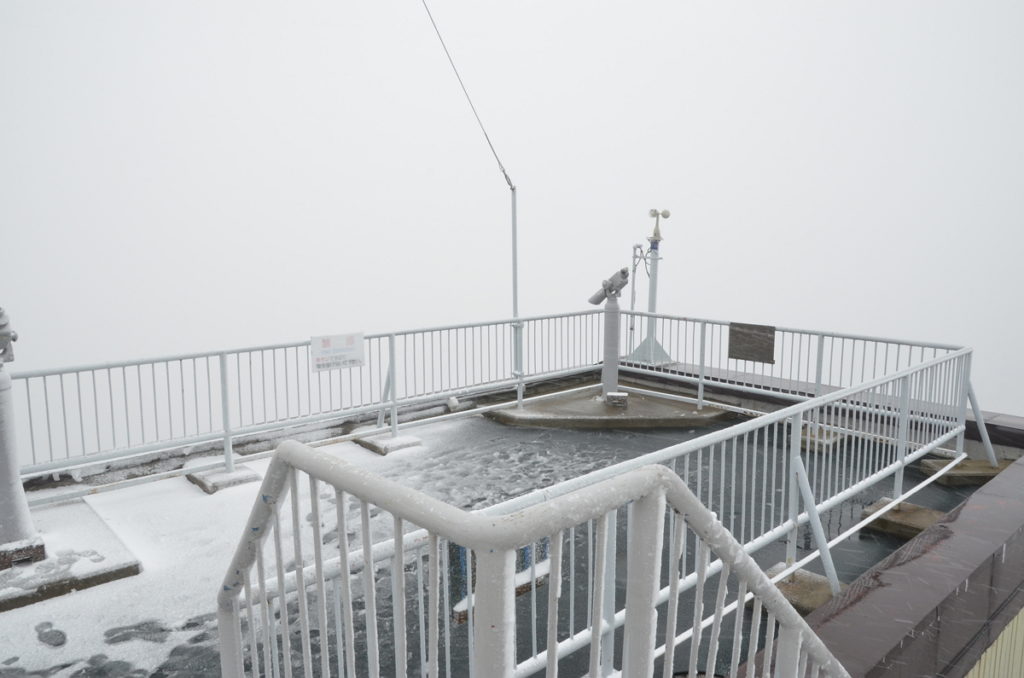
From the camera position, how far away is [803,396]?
31.9ft

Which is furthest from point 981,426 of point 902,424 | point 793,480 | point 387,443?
point 387,443

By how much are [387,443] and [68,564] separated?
12.4 feet

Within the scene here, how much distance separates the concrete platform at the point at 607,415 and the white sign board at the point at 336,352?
95.7 inches

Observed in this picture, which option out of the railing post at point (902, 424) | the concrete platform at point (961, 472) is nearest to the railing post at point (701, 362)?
the concrete platform at point (961, 472)

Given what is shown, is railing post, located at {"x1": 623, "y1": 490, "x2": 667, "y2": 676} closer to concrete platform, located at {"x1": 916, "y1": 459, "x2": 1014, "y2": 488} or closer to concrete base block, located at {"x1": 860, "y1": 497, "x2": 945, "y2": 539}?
concrete base block, located at {"x1": 860, "y1": 497, "x2": 945, "y2": 539}

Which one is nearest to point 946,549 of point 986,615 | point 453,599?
point 986,615

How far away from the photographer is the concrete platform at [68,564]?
5.17 m

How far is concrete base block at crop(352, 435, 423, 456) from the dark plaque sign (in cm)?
428

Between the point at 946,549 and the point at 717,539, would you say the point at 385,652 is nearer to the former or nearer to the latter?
the point at 717,539

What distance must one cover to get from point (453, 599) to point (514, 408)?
224 inches

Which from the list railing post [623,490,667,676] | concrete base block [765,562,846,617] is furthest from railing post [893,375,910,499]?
railing post [623,490,667,676]

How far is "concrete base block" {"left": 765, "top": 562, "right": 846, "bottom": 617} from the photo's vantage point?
17.0ft

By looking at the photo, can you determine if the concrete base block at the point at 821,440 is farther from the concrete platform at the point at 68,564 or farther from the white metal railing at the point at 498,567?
the concrete platform at the point at 68,564

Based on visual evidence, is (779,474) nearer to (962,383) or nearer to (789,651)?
(962,383)
